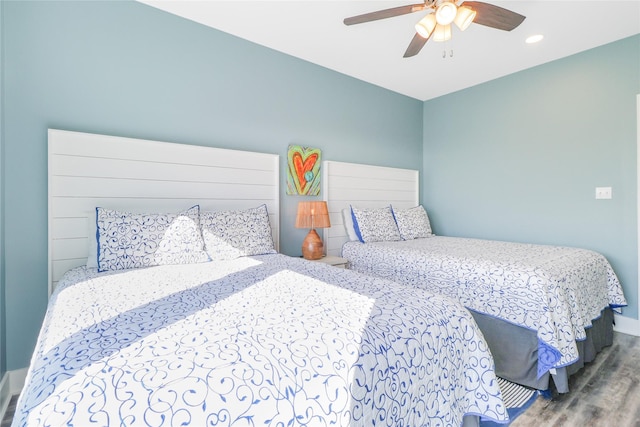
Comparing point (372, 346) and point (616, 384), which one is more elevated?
point (372, 346)

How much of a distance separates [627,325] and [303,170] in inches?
125

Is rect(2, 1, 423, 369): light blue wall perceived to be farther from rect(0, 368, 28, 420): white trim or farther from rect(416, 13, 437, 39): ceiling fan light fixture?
rect(416, 13, 437, 39): ceiling fan light fixture

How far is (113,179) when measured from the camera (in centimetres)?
207

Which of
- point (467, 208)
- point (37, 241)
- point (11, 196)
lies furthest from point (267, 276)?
point (467, 208)

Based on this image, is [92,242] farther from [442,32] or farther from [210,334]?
[442,32]

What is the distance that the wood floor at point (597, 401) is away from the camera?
160cm

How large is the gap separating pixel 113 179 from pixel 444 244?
2.83 m

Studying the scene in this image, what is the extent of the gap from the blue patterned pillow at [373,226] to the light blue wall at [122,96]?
1.99 feet

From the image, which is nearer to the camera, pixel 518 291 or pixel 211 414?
pixel 211 414

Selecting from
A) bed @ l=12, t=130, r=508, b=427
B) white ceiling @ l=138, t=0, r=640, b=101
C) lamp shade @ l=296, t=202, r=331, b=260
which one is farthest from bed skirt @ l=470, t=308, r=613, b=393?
white ceiling @ l=138, t=0, r=640, b=101

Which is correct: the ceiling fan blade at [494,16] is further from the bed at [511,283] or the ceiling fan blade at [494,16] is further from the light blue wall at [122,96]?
the light blue wall at [122,96]

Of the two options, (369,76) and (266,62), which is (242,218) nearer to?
(266,62)

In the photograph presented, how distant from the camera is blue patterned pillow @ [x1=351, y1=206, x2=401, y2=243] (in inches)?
125

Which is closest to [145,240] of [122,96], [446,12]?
[122,96]
